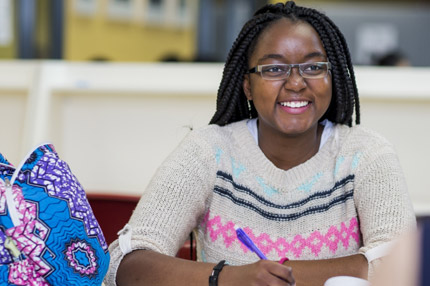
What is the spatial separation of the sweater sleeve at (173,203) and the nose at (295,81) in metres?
0.29

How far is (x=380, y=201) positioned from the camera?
6.53 ft

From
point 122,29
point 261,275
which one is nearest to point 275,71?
point 261,275

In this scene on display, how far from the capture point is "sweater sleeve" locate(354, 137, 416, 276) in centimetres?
190

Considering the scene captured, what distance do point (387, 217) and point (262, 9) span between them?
0.75m

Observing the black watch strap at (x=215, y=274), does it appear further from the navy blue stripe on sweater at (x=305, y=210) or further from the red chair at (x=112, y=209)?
the red chair at (x=112, y=209)

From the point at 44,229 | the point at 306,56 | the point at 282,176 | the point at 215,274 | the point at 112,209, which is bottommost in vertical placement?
the point at 112,209

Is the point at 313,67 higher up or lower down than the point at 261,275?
higher up

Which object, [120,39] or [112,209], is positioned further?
[120,39]

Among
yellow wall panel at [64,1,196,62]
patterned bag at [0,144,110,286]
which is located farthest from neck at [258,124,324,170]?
yellow wall panel at [64,1,196,62]

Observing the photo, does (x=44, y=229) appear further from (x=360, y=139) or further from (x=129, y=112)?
(x=129, y=112)

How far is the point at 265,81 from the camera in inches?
83.4

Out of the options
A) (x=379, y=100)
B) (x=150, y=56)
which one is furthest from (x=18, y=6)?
(x=379, y=100)

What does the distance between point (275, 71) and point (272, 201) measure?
1.19 feet

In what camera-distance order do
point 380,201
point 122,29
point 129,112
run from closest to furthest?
point 380,201, point 129,112, point 122,29
